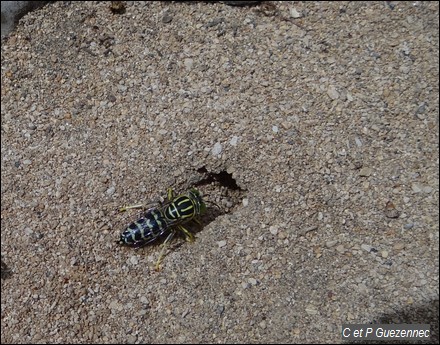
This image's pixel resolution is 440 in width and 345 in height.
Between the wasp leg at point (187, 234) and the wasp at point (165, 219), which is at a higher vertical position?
the wasp at point (165, 219)

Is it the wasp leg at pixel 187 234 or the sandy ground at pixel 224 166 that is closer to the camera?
the sandy ground at pixel 224 166

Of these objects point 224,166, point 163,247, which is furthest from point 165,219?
point 224,166

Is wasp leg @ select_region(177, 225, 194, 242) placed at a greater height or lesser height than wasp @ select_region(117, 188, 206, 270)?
lesser

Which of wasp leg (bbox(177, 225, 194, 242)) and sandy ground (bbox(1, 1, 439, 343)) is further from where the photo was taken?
wasp leg (bbox(177, 225, 194, 242))

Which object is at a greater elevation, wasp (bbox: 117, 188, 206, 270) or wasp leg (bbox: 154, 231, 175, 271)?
wasp (bbox: 117, 188, 206, 270)

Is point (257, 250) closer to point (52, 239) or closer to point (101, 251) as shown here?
point (101, 251)
